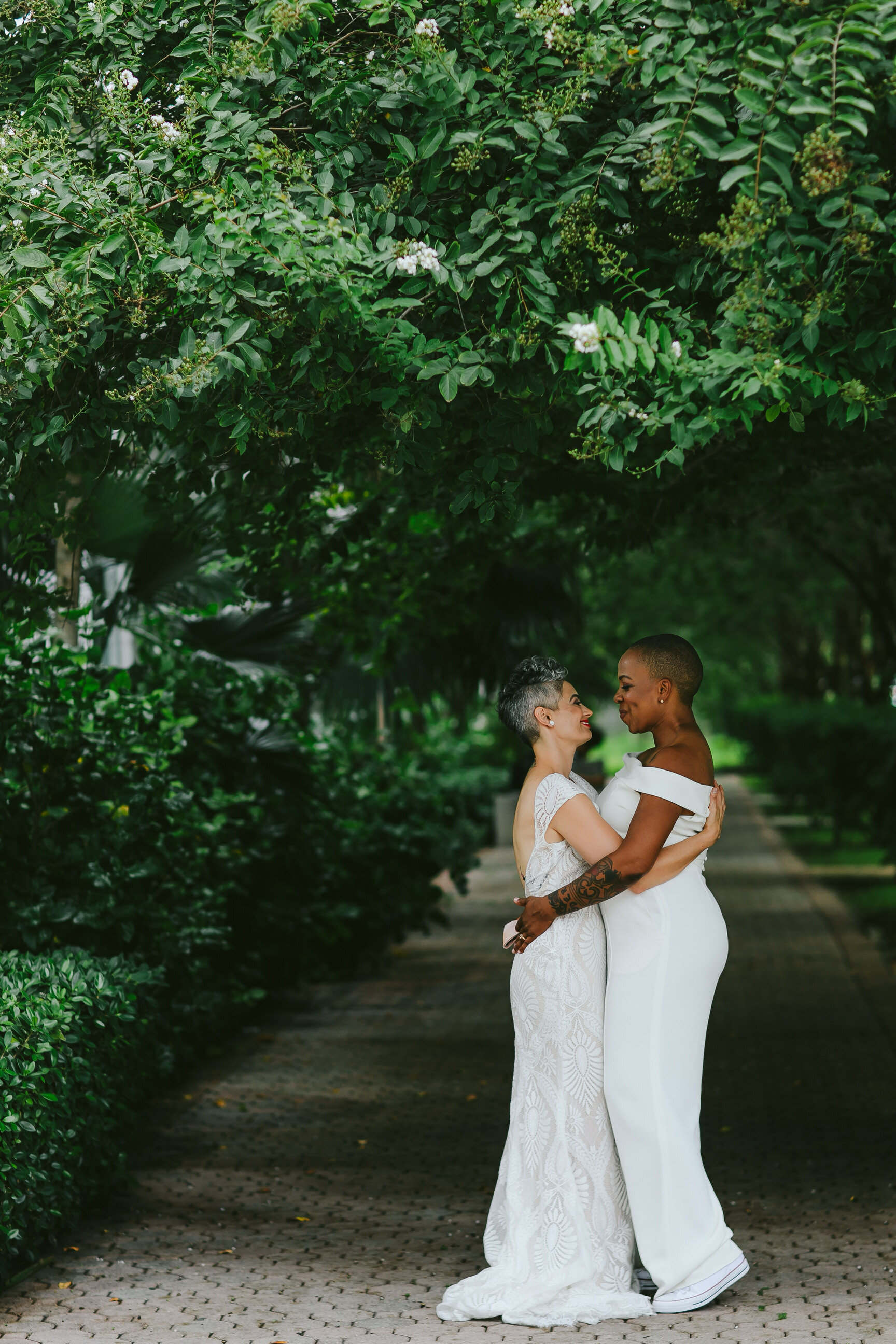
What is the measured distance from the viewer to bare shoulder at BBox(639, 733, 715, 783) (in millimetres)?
4363

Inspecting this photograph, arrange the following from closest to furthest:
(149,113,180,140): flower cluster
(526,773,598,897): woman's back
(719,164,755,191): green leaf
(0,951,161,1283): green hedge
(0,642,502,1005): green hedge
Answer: (719,164,755,191): green leaf, (149,113,180,140): flower cluster, (526,773,598,897): woman's back, (0,951,161,1283): green hedge, (0,642,502,1005): green hedge

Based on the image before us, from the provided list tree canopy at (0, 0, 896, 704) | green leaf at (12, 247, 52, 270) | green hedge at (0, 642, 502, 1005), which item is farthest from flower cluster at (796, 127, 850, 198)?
green hedge at (0, 642, 502, 1005)

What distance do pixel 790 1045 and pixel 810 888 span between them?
8291 mm

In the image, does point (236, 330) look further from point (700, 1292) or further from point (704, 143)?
point (700, 1292)

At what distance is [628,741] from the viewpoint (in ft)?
210

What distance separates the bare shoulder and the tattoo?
0.36 m

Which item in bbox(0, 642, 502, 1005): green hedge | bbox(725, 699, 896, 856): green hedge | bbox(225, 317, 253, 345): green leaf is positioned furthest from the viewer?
bbox(725, 699, 896, 856): green hedge

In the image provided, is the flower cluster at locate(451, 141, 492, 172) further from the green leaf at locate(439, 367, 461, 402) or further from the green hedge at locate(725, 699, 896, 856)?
the green hedge at locate(725, 699, 896, 856)

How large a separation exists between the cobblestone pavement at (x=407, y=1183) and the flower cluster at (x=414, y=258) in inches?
126

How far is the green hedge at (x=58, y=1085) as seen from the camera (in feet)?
14.9

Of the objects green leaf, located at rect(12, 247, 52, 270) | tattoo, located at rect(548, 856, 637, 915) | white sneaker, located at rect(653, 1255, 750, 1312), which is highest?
green leaf, located at rect(12, 247, 52, 270)

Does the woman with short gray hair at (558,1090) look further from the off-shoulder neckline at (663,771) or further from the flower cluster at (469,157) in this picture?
the flower cluster at (469,157)

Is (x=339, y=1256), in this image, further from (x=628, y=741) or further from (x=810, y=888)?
(x=628, y=741)

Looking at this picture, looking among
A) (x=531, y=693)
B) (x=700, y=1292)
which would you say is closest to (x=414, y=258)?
(x=531, y=693)
